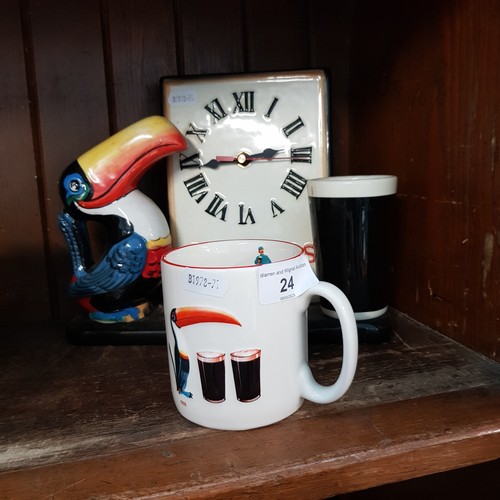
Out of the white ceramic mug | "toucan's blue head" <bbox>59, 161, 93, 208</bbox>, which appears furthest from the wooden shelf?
"toucan's blue head" <bbox>59, 161, 93, 208</bbox>

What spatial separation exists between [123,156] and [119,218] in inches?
3.3

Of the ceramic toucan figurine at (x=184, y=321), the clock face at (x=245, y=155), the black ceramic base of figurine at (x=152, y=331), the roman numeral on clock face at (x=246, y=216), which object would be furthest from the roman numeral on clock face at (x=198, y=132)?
the ceramic toucan figurine at (x=184, y=321)

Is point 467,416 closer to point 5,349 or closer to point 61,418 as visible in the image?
point 61,418

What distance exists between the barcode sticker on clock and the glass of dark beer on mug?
239 mm

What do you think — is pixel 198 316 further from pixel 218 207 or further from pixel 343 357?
pixel 218 207

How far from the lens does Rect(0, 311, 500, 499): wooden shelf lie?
430mm

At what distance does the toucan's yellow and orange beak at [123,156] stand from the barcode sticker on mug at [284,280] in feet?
0.99

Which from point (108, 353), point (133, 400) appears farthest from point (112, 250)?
point (133, 400)

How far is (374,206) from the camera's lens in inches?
27.2

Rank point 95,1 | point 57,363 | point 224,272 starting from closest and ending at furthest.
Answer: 1. point 224,272
2. point 57,363
3. point 95,1

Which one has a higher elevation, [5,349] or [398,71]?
[398,71]

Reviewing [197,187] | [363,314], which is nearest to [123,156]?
[197,187]

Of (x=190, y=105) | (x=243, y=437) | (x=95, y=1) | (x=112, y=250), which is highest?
(x=95, y=1)

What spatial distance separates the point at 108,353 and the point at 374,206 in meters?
0.39
